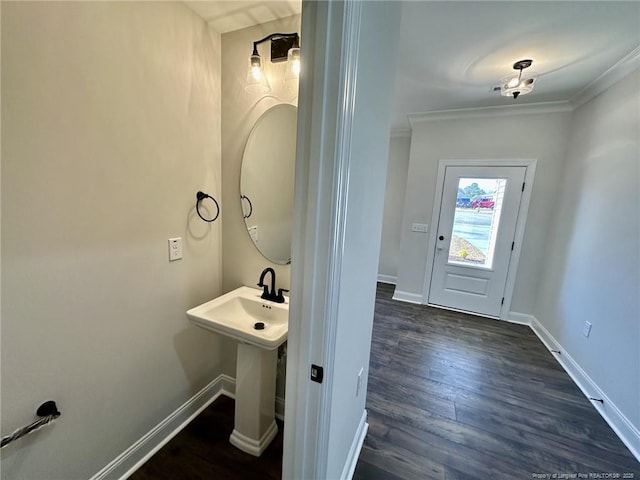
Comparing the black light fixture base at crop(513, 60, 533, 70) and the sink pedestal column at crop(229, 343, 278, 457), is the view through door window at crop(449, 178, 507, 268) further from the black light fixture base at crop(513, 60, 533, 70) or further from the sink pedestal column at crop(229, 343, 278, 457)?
the sink pedestal column at crop(229, 343, 278, 457)

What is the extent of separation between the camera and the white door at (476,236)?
313 centimetres

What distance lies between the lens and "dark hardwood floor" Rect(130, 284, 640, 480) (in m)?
1.43

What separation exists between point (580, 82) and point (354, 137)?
116 inches

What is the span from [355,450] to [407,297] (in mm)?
2573

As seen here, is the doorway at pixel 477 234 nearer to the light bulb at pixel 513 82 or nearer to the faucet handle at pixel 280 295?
the light bulb at pixel 513 82

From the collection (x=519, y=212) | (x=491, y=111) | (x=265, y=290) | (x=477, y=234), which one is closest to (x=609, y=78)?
(x=491, y=111)

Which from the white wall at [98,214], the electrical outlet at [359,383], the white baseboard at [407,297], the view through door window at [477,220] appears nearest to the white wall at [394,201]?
the white baseboard at [407,297]

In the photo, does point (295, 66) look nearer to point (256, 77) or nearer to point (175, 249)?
point (256, 77)

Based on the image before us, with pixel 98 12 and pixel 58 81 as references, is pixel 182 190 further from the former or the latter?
pixel 98 12

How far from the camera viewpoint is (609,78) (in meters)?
2.16

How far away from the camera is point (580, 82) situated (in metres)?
2.35

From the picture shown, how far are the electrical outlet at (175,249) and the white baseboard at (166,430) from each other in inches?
37.4

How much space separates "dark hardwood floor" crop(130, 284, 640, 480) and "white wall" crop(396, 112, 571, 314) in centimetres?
109

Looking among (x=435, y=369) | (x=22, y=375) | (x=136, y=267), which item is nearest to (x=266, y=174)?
(x=136, y=267)
